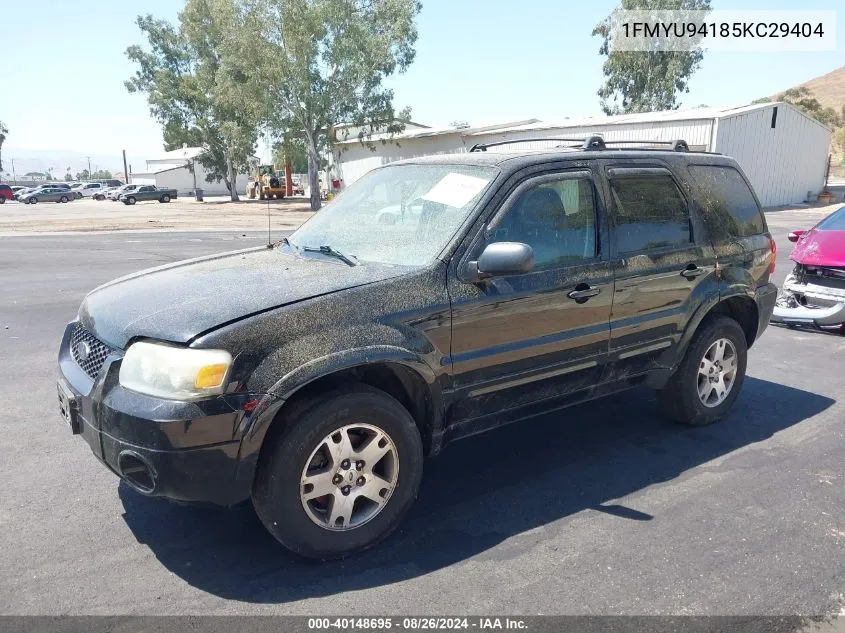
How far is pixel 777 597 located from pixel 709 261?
93.6 inches

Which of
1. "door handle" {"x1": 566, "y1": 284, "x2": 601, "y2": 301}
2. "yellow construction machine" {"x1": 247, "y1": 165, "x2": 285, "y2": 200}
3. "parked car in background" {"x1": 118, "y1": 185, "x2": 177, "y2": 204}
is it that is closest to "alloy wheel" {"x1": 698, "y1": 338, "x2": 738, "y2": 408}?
"door handle" {"x1": 566, "y1": 284, "x2": 601, "y2": 301}

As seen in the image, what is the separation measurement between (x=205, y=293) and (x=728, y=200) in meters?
3.76

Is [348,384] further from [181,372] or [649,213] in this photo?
[649,213]

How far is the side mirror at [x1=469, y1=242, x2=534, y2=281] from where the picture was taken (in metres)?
3.39

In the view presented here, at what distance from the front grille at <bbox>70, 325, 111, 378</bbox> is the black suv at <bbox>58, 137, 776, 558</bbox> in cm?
1

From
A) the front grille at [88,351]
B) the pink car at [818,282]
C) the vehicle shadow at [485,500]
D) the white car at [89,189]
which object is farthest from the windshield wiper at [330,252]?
the white car at [89,189]

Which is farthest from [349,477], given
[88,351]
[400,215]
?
[400,215]

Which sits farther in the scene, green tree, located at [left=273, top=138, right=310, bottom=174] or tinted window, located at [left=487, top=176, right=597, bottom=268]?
green tree, located at [left=273, top=138, right=310, bottom=174]

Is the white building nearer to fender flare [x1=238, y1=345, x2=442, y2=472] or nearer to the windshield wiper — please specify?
the windshield wiper

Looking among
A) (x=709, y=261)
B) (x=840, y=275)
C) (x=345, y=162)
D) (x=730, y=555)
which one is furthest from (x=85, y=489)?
(x=345, y=162)

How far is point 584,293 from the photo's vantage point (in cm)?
398

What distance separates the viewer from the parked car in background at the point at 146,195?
54969 mm

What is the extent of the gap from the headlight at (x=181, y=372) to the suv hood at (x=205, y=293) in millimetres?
71

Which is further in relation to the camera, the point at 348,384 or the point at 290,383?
the point at 348,384
